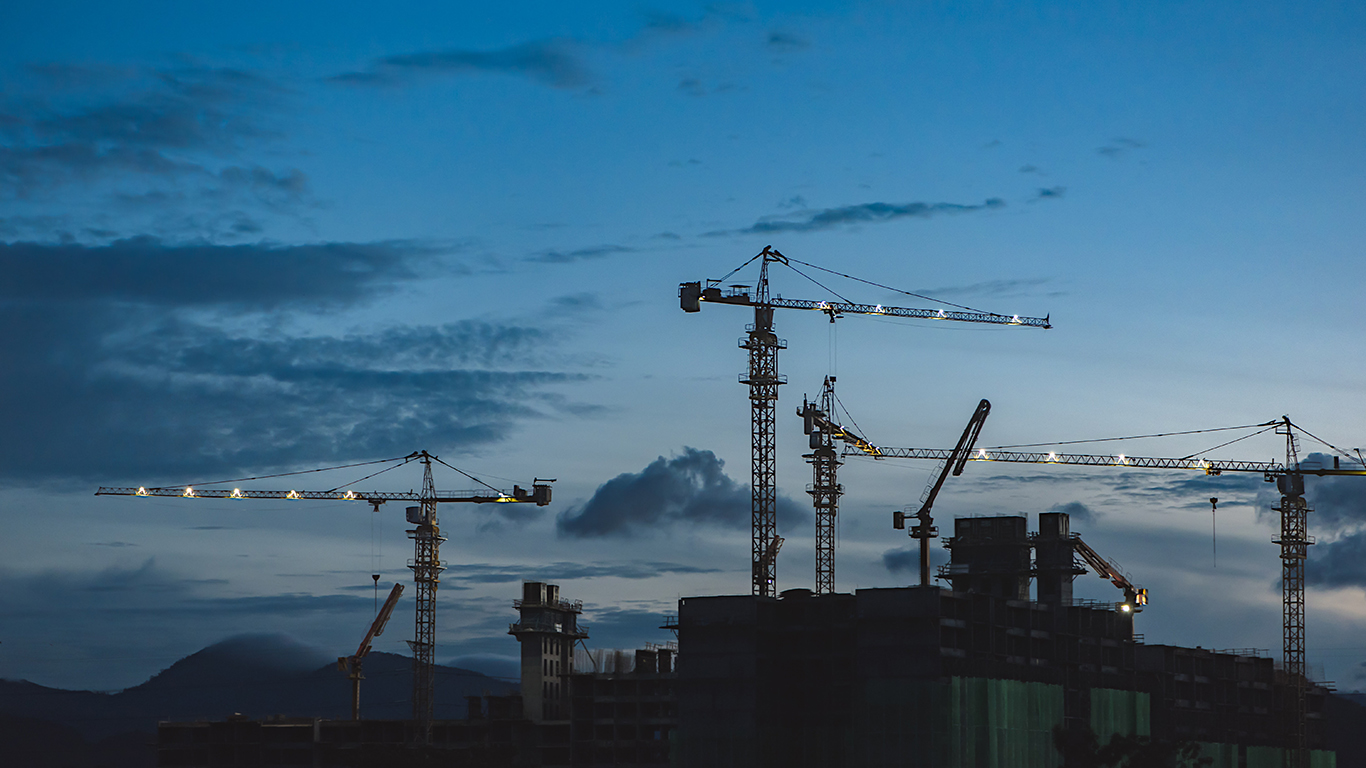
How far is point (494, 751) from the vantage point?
552 feet

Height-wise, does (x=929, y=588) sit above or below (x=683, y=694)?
above

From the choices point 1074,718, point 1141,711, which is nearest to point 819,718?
point 1074,718

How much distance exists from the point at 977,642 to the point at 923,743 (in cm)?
1720

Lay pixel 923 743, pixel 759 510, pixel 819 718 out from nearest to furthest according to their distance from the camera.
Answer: pixel 923 743, pixel 819 718, pixel 759 510

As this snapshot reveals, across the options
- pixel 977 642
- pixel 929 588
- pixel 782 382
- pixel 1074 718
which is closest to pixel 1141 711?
pixel 1074 718

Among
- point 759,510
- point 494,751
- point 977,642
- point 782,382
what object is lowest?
point 494,751

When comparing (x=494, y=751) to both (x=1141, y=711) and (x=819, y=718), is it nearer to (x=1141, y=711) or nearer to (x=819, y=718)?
(x=819, y=718)

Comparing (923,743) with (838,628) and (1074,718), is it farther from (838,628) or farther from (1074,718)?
(1074,718)

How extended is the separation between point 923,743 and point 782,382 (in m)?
56.2

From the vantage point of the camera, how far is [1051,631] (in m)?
182

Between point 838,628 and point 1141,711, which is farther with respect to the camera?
point 1141,711

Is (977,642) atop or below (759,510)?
below

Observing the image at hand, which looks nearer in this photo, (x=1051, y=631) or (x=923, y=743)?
(x=923, y=743)

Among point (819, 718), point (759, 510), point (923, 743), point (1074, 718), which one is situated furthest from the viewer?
point (759, 510)
